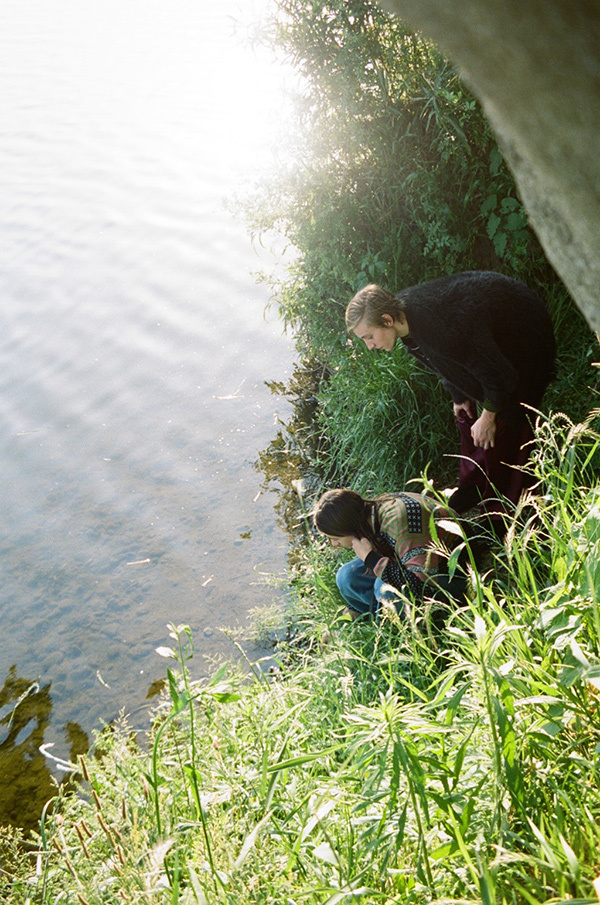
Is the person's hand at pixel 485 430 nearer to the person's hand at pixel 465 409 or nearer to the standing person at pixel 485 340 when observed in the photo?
the standing person at pixel 485 340

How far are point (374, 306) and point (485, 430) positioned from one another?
0.79 m

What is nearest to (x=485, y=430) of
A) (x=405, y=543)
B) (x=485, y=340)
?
(x=485, y=340)

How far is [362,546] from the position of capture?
341 centimetres

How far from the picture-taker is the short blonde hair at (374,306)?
343 cm

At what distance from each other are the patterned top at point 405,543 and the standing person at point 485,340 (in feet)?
1.12

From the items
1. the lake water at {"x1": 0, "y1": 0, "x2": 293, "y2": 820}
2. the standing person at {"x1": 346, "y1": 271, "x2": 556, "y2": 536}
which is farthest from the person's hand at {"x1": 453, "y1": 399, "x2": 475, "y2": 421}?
the lake water at {"x1": 0, "y1": 0, "x2": 293, "y2": 820}

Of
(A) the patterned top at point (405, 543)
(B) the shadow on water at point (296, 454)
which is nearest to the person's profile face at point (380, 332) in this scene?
(A) the patterned top at point (405, 543)

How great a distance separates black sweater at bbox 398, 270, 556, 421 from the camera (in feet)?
10.8

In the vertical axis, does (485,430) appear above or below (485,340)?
below

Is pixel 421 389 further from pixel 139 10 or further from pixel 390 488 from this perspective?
pixel 139 10

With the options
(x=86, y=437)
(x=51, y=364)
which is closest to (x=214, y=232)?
(x=51, y=364)

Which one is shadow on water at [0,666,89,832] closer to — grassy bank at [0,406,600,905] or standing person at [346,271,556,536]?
grassy bank at [0,406,600,905]

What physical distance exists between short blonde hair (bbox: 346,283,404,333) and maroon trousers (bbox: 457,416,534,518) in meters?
0.70

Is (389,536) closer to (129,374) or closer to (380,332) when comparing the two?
(380,332)
